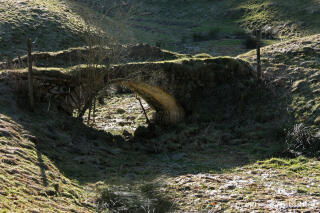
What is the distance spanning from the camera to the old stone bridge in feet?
53.3

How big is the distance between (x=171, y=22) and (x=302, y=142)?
137 feet

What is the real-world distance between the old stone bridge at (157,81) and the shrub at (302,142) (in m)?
5.76

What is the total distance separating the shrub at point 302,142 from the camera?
46.3 ft

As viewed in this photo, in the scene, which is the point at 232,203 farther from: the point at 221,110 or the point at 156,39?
the point at 156,39

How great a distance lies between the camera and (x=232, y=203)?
966cm

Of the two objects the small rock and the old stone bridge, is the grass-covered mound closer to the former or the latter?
the small rock

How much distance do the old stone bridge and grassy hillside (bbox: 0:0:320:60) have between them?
7.76 metres

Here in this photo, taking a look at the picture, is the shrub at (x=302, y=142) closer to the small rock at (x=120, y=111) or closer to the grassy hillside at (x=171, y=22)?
the small rock at (x=120, y=111)

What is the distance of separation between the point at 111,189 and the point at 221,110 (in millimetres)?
10137

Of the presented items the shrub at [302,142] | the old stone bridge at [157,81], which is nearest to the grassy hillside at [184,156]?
the shrub at [302,142]

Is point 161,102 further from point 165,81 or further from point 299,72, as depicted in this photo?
point 299,72

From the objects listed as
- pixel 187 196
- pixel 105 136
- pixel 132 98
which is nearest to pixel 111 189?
pixel 187 196

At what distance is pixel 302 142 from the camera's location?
572 inches

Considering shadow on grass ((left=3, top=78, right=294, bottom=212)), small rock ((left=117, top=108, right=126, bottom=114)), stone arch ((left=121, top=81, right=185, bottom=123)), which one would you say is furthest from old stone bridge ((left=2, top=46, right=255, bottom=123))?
small rock ((left=117, top=108, right=126, bottom=114))
